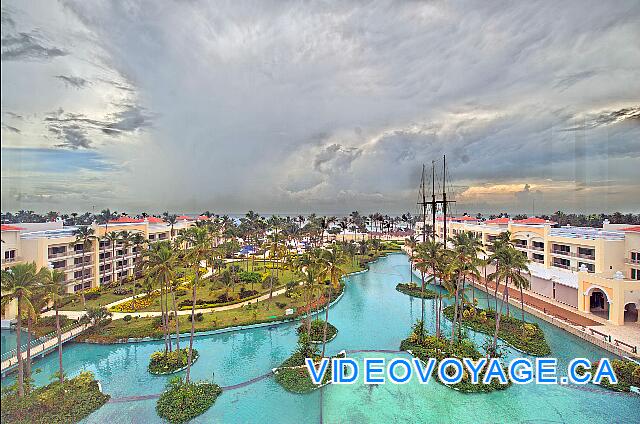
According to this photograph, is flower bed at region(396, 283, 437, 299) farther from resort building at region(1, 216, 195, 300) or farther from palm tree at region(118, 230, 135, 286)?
palm tree at region(118, 230, 135, 286)

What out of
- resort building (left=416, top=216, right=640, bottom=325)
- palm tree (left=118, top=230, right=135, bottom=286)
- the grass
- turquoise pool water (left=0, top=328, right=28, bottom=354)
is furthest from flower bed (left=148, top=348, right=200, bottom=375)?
resort building (left=416, top=216, right=640, bottom=325)

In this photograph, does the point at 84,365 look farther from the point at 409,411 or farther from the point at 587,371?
the point at 587,371

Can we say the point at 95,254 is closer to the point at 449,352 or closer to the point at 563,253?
the point at 449,352

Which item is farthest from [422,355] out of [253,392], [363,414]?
[253,392]

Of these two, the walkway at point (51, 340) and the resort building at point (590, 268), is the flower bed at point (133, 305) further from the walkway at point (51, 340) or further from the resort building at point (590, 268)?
the resort building at point (590, 268)

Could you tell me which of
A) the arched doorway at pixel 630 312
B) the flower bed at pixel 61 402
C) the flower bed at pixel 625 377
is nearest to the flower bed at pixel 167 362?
the flower bed at pixel 61 402

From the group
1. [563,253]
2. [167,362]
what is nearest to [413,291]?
[563,253]
